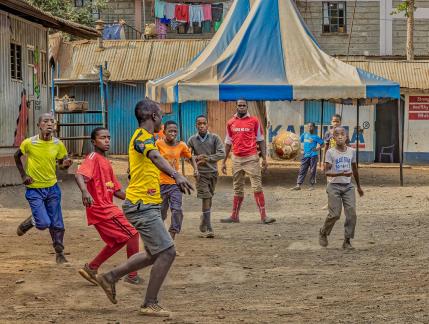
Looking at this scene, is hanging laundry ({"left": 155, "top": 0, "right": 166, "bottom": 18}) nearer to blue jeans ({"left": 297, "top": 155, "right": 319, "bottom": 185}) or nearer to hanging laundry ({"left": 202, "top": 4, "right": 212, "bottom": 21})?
hanging laundry ({"left": 202, "top": 4, "right": 212, "bottom": 21})

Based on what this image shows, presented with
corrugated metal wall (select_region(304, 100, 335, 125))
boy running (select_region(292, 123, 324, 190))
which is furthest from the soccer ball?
corrugated metal wall (select_region(304, 100, 335, 125))

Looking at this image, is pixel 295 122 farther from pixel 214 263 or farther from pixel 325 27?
pixel 214 263

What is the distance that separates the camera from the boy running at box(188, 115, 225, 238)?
12078mm

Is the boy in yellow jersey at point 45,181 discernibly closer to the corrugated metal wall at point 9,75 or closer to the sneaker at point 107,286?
the sneaker at point 107,286

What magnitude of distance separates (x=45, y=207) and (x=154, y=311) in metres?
3.21

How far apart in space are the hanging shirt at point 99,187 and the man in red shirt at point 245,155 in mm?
5330

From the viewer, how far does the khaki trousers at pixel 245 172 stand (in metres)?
13.8

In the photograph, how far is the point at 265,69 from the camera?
69.4ft

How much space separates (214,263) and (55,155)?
77.2 inches

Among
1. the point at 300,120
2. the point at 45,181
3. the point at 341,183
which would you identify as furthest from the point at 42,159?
the point at 300,120

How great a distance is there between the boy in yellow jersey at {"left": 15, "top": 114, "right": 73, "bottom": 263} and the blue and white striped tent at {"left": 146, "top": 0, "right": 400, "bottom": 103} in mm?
10204

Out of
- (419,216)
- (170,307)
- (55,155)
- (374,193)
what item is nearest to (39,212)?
(55,155)

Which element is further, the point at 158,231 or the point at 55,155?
the point at 55,155

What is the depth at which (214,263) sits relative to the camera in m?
9.83
